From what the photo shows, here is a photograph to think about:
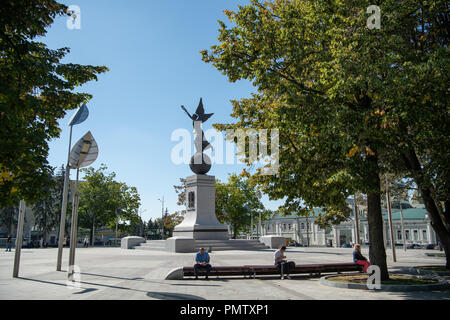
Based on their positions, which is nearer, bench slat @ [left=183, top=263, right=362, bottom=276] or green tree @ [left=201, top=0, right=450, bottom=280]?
green tree @ [left=201, top=0, right=450, bottom=280]

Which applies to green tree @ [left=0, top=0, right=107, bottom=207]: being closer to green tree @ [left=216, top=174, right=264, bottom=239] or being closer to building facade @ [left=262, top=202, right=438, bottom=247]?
building facade @ [left=262, top=202, right=438, bottom=247]

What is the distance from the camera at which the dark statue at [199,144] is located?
33719 millimetres

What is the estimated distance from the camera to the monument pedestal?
1215 inches

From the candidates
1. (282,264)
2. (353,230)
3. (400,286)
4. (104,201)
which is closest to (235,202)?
(104,201)

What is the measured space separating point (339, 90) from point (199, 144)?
2614 centimetres

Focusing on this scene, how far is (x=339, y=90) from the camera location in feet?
31.9

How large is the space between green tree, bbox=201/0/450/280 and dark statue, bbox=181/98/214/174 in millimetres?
20472

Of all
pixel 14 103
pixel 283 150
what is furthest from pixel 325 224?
pixel 14 103

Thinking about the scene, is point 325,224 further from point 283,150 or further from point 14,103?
point 14,103

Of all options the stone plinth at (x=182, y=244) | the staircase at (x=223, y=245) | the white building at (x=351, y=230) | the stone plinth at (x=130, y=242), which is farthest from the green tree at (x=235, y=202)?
the stone plinth at (x=182, y=244)

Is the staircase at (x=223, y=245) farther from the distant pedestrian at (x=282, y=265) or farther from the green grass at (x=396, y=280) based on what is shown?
the green grass at (x=396, y=280)

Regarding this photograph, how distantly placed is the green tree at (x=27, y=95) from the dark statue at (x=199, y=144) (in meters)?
24.1

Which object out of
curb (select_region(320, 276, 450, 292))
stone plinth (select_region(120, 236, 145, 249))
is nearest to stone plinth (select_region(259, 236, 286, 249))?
stone plinth (select_region(120, 236, 145, 249))
